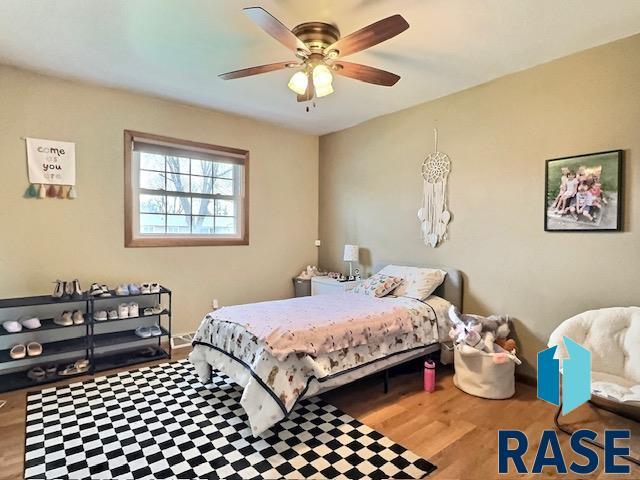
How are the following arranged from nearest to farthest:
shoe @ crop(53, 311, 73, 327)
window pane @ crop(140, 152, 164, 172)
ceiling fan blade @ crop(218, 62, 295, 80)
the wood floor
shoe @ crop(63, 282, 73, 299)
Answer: the wood floor, ceiling fan blade @ crop(218, 62, 295, 80), shoe @ crop(53, 311, 73, 327), shoe @ crop(63, 282, 73, 299), window pane @ crop(140, 152, 164, 172)

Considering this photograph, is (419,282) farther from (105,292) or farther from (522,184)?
(105,292)

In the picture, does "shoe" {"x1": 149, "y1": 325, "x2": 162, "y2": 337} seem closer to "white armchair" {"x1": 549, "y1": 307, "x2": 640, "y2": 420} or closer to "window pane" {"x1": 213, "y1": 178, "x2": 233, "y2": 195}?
"window pane" {"x1": 213, "y1": 178, "x2": 233, "y2": 195}

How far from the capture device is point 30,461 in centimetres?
191

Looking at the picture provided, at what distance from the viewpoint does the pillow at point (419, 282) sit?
337 cm

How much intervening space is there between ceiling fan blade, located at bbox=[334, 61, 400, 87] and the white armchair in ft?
7.00

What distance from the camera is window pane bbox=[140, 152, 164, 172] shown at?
12.4ft

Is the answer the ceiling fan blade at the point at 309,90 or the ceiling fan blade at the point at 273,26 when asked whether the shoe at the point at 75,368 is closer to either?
the ceiling fan blade at the point at 309,90

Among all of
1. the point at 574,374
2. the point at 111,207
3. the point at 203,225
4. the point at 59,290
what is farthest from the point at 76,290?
the point at 574,374

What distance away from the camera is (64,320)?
3037 mm

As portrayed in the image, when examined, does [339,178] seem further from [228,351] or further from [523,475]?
[523,475]

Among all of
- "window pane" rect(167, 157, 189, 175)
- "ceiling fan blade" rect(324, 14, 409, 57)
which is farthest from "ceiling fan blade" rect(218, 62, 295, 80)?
"window pane" rect(167, 157, 189, 175)

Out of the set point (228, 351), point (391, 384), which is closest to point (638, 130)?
point (391, 384)

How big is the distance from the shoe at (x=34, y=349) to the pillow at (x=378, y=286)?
9.44 feet

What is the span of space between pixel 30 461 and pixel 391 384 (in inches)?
96.0
